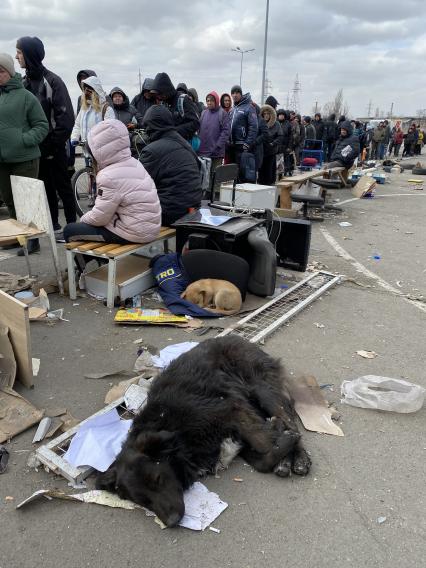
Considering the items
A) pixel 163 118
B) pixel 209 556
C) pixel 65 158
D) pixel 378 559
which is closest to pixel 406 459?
pixel 378 559

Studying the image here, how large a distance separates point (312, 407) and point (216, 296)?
173cm

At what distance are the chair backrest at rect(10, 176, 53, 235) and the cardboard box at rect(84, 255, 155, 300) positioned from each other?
0.69 meters

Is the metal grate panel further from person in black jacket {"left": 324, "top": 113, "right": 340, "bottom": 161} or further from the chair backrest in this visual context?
person in black jacket {"left": 324, "top": 113, "right": 340, "bottom": 161}

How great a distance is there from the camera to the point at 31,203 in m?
4.95

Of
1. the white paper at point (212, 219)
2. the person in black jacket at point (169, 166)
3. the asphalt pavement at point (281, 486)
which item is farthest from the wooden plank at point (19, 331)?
the person in black jacket at point (169, 166)

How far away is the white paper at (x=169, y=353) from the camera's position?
353cm

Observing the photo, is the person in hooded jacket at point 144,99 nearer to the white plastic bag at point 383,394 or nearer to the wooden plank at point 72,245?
the wooden plank at point 72,245

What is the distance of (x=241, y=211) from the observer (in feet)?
18.7

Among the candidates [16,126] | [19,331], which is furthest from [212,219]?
[16,126]

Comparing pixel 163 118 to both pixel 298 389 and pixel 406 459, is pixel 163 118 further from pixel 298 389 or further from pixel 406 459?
pixel 406 459

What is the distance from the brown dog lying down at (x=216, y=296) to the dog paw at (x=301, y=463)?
2039 millimetres

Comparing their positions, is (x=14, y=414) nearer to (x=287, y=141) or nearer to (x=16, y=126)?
(x=16, y=126)

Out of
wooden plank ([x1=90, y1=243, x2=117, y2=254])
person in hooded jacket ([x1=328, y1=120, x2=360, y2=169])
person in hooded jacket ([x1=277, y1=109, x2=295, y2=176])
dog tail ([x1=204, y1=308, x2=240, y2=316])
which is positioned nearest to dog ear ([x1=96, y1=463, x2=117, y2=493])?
dog tail ([x1=204, y1=308, x2=240, y2=316])

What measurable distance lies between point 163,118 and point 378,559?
16.0 feet
